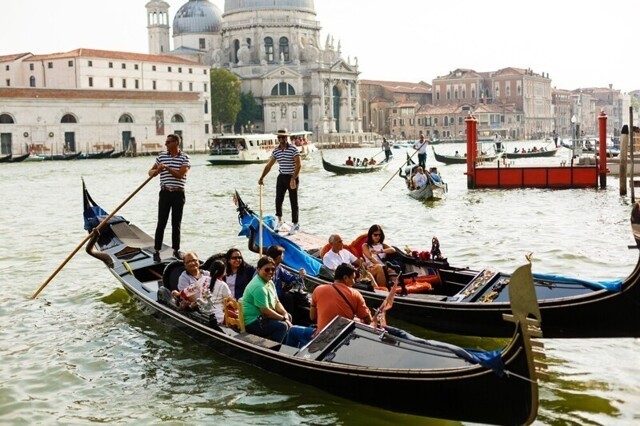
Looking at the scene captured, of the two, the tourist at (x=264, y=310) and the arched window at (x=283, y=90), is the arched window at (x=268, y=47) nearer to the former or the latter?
the arched window at (x=283, y=90)

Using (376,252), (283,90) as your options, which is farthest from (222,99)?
(376,252)

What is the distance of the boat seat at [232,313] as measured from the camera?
14.1ft

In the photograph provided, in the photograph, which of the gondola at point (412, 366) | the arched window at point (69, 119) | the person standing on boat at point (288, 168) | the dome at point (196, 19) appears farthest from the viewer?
the dome at point (196, 19)

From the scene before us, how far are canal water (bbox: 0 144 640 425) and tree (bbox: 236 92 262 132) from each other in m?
37.2

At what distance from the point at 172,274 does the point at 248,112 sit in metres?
47.5

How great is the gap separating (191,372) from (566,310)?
190 centimetres

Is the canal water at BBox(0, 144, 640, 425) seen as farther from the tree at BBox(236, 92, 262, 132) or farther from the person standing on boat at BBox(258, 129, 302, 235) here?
the tree at BBox(236, 92, 262, 132)

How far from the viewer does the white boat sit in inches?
1131

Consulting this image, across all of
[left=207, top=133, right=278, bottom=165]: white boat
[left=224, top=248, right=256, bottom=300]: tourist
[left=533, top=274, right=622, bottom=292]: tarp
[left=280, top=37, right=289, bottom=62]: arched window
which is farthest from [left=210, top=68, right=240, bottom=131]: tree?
[left=533, top=274, right=622, bottom=292]: tarp

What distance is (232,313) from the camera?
443 centimetres

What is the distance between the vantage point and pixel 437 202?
13680mm

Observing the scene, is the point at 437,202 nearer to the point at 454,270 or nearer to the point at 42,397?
the point at 454,270

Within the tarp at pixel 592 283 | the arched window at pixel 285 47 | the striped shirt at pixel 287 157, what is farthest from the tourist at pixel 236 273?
the arched window at pixel 285 47

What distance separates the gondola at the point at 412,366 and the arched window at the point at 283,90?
49.6 metres
